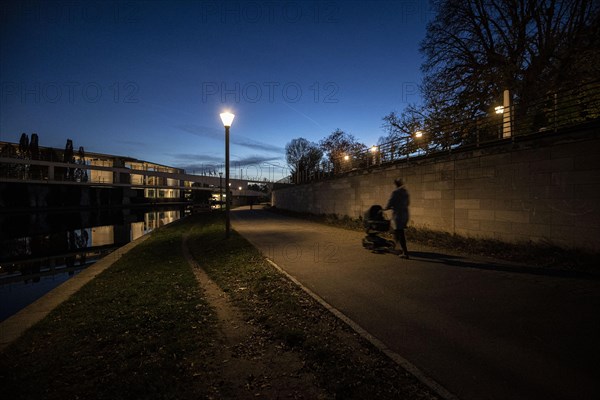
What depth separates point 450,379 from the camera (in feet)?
9.64

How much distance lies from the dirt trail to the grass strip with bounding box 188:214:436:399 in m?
0.13

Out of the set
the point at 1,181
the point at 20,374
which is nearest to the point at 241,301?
the point at 20,374

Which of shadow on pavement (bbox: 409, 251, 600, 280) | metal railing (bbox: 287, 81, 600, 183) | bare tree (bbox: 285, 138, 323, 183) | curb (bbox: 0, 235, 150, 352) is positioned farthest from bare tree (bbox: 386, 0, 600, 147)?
bare tree (bbox: 285, 138, 323, 183)

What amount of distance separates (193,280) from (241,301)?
6.79ft

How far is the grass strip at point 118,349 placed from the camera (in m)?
2.98

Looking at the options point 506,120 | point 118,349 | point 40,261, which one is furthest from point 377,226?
point 40,261

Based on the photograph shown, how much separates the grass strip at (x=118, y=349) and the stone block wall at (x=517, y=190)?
27.8 feet

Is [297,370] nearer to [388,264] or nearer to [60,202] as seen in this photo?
[388,264]

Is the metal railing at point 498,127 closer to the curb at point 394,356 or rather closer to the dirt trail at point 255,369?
the curb at point 394,356

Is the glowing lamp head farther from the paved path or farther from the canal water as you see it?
the canal water

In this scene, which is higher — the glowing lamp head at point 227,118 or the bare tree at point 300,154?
the bare tree at point 300,154

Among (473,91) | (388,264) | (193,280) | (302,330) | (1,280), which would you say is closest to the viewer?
(302,330)

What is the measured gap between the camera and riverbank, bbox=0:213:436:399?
9.61 feet

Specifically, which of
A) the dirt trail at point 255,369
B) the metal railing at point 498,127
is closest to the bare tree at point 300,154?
the metal railing at point 498,127
